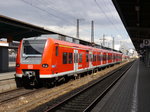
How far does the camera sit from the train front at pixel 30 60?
38.5 ft

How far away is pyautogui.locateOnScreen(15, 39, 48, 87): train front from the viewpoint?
1175 centimetres

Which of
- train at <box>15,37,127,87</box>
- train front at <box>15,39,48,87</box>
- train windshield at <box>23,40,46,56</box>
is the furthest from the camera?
train windshield at <box>23,40,46,56</box>

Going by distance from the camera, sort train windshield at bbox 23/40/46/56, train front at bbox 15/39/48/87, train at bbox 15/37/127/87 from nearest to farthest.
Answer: train at bbox 15/37/127/87 < train front at bbox 15/39/48/87 < train windshield at bbox 23/40/46/56

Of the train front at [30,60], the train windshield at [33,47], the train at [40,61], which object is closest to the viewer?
the train at [40,61]

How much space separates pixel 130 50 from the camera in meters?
124

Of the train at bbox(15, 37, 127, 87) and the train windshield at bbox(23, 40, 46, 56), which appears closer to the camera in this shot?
the train at bbox(15, 37, 127, 87)

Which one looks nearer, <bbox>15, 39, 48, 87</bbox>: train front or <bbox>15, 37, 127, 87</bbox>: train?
<bbox>15, 37, 127, 87</bbox>: train

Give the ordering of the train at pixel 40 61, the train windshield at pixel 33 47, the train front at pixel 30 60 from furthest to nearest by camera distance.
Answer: the train windshield at pixel 33 47 < the train front at pixel 30 60 < the train at pixel 40 61

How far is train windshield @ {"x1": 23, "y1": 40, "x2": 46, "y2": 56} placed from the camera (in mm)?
11937

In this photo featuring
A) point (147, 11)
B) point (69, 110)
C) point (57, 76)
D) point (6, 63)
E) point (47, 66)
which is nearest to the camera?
point (69, 110)

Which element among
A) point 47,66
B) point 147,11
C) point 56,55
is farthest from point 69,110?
point 147,11

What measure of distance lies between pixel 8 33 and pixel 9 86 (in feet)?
26.1

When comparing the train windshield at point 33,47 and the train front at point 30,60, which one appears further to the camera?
the train windshield at point 33,47

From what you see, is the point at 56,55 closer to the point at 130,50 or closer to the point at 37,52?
the point at 37,52
